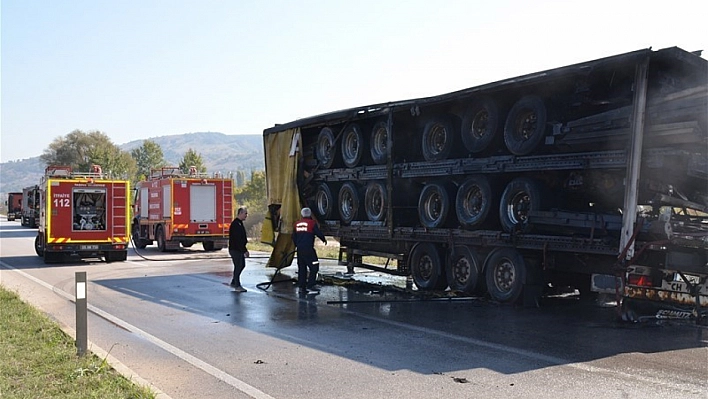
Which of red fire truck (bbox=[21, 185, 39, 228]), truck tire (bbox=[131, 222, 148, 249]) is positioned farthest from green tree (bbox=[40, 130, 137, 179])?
truck tire (bbox=[131, 222, 148, 249])

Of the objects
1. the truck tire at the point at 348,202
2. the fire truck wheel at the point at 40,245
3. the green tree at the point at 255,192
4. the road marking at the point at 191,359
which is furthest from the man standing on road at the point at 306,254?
the green tree at the point at 255,192

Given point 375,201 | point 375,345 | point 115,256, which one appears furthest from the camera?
point 115,256

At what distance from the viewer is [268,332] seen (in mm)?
9523

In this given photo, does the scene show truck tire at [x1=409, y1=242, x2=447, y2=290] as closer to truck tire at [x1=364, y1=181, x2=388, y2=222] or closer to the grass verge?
truck tire at [x1=364, y1=181, x2=388, y2=222]

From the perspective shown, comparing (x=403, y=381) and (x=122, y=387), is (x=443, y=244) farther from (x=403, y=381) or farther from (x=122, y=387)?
(x=122, y=387)

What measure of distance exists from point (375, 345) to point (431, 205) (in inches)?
220

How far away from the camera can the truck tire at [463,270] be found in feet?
41.1

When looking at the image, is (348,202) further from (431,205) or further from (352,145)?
(431,205)

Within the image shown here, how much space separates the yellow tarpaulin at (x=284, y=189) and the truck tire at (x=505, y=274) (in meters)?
5.72

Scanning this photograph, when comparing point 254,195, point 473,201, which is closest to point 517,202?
point 473,201

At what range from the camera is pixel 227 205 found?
88.1 feet

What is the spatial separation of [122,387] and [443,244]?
7.98 m

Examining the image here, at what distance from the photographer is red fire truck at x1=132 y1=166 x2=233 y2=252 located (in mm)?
26250

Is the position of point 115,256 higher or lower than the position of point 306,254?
lower
